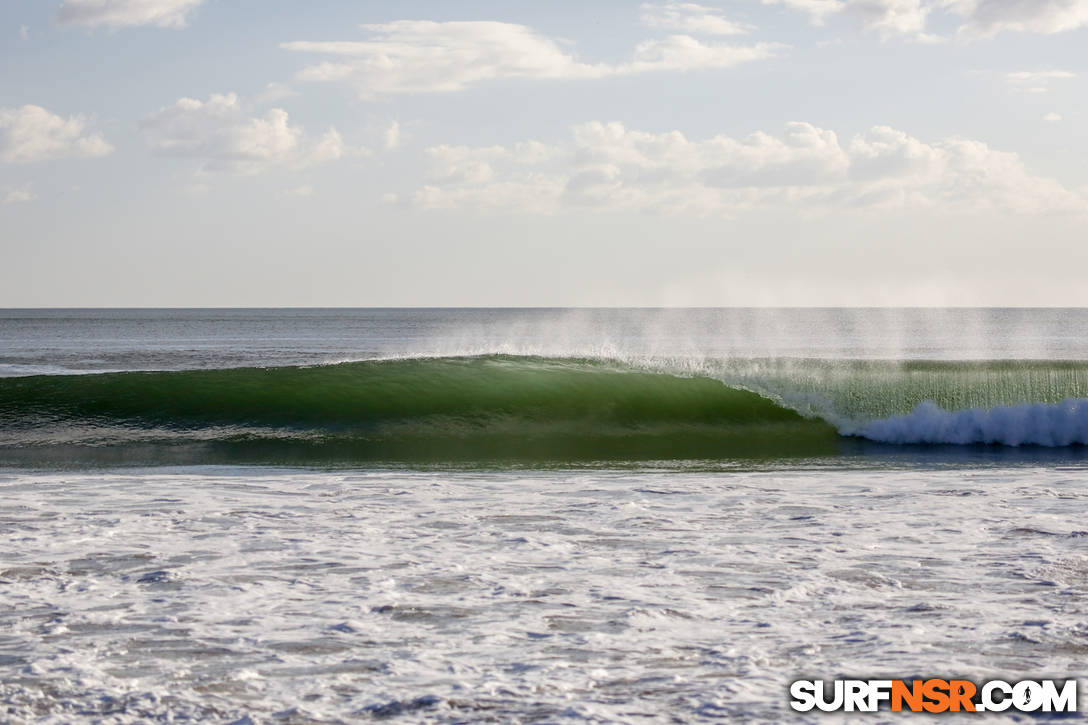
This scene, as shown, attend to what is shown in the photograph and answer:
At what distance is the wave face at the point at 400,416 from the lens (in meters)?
13.4

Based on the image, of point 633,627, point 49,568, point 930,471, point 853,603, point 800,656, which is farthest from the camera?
point 930,471

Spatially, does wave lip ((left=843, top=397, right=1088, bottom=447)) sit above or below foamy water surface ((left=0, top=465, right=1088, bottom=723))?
above

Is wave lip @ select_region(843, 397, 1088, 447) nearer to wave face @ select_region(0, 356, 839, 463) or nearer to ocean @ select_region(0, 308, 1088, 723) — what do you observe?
ocean @ select_region(0, 308, 1088, 723)

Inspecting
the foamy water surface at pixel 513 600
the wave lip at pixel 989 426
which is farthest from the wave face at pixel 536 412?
the foamy water surface at pixel 513 600

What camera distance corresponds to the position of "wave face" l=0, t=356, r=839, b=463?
13.4 m

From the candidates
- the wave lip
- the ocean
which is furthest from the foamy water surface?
the wave lip

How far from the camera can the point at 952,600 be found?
5.16 meters

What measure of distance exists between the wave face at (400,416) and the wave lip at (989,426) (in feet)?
3.04

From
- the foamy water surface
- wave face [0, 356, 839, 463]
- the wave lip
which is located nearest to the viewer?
the foamy water surface

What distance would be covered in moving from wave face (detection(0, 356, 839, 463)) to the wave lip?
93 cm

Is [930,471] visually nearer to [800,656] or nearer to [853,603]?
Answer: [853,603]

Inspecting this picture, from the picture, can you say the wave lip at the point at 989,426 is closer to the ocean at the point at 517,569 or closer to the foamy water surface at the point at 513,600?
the ocean at the point at 517,569

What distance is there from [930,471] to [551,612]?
7.22m

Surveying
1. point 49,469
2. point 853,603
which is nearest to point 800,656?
point 853,603
